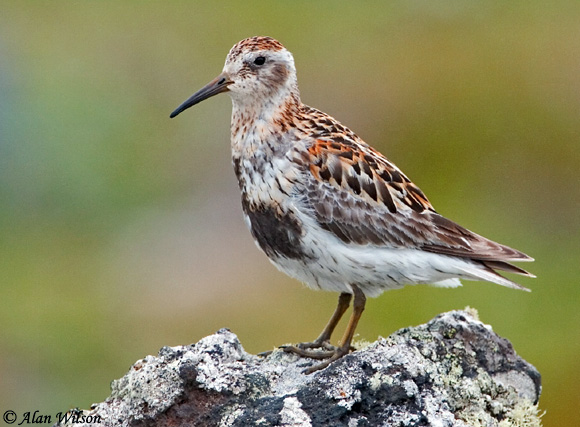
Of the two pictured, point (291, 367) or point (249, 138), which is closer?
point (291, 367)

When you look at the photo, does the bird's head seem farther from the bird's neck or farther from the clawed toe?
the clawed toe

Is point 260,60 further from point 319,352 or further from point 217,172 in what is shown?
point 217,172

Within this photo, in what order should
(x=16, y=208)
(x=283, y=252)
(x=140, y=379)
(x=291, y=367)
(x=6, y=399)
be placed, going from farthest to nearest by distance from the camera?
1. (x=16, y=208)
2. (x=6, y=399)
3. (x=283, y=252)
4. (x=291, y=367)
5. (x=140, y=379)

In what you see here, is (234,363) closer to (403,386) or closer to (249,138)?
(403,386)

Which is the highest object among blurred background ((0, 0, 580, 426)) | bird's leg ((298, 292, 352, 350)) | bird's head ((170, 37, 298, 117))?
blurred background ((0, 0, 580, 426))

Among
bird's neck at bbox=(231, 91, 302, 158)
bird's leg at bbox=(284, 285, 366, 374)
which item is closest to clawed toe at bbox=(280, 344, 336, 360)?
bird's leg at bbox=(284, 285, 366, 374)

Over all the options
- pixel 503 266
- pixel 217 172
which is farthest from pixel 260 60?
pixel 217 172

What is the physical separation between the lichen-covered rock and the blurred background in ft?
26.8

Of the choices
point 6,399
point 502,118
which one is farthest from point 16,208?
point 502,118

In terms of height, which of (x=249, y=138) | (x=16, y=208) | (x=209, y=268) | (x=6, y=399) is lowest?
(x=249, y=138)

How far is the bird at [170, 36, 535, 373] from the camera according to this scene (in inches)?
378

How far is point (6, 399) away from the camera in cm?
1831

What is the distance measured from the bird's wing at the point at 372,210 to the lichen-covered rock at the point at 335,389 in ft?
3.32

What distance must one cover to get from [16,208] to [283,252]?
15.9 metres
